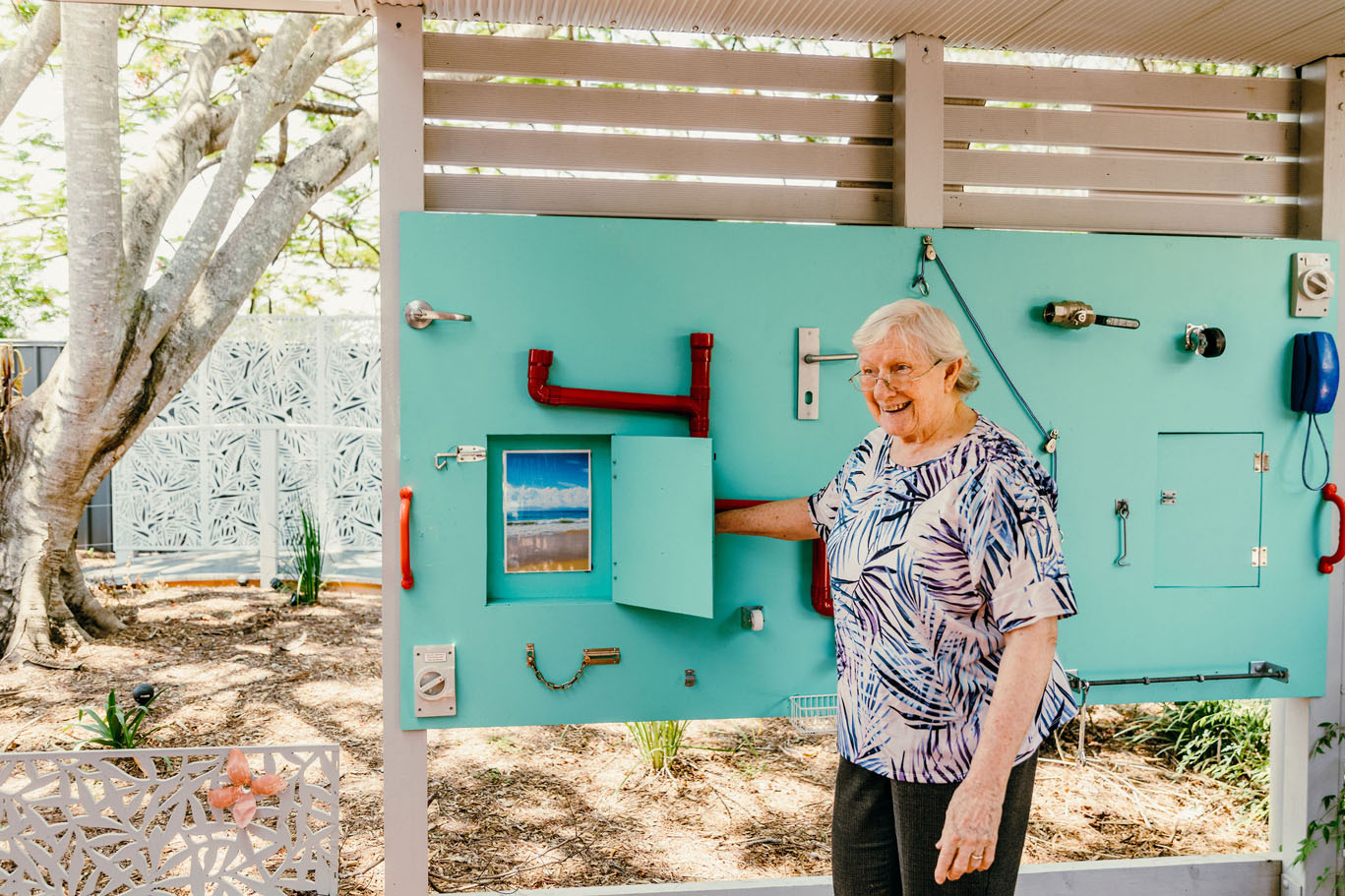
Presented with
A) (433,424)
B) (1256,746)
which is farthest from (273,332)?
(1256,746)

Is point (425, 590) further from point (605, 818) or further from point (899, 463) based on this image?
point (605, 818)

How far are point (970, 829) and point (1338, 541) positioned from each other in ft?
7.04

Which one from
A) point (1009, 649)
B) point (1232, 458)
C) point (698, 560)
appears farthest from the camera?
point (1232, 458)

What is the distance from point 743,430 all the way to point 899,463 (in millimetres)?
784

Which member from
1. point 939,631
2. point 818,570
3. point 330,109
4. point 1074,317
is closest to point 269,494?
point 330,109

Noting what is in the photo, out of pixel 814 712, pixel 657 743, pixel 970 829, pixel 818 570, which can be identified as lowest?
pixel 657 743

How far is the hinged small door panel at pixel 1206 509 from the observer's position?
2.93 m

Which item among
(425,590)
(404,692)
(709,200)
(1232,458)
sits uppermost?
(709,200)

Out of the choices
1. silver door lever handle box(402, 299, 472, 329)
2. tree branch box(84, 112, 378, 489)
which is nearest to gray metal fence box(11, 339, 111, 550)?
tree branch box(84, 112, 378, 489)

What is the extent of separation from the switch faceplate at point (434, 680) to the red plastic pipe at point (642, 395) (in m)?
0.76

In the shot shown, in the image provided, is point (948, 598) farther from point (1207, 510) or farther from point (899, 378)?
point (1207, 510)

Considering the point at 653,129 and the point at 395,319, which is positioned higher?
the point at 653,129

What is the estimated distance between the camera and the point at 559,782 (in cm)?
468

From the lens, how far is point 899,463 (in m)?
1.95
